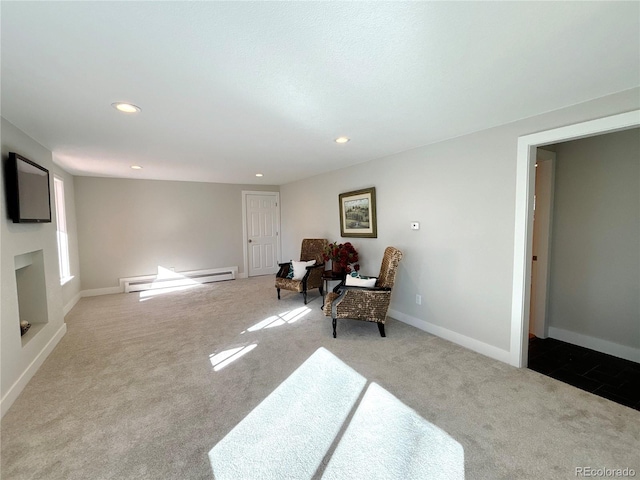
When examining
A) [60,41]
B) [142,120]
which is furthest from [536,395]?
[142,120]

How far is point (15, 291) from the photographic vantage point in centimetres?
225

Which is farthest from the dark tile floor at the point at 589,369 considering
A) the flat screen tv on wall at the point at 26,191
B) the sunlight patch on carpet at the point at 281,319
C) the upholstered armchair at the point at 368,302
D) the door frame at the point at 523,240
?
the flat screen tv on wall at the point at 26,191

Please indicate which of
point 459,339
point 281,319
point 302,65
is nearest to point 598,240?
point 459,339

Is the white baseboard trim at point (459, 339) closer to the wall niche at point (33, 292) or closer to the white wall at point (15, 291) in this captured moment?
the white wall at point (15, 291)

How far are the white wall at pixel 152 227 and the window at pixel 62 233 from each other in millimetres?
670

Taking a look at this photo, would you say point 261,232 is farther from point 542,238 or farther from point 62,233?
point 542,238

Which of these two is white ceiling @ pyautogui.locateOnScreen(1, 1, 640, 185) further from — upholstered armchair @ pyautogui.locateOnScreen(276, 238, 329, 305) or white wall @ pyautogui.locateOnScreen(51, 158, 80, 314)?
upholstered armchair @ pyautogui.locateOnScreen(276, 238, 329, 305)

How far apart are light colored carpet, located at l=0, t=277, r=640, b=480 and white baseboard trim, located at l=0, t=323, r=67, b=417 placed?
2.1 inches

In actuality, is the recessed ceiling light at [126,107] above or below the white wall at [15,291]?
above

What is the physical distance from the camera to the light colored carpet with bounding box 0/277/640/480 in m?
1.57

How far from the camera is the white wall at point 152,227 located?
5.07 metres

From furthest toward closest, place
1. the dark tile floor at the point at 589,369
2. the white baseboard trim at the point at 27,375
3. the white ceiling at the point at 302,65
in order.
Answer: the dark tile floor at the point at 589,369 < the white baseboard trim at the point at 27,375 < the white ceiling at the point at 302,65

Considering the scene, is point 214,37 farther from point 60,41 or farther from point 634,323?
point 634,323

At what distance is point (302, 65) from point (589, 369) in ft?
11.7
